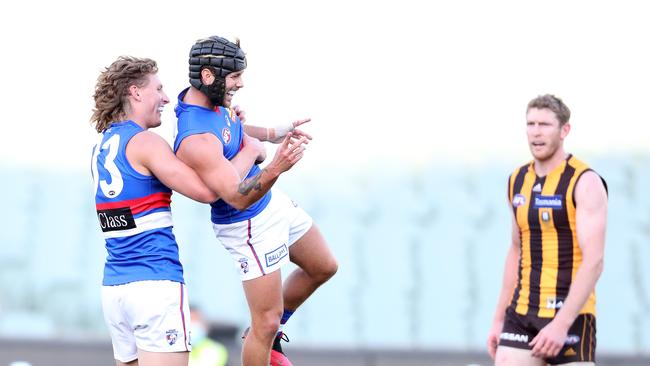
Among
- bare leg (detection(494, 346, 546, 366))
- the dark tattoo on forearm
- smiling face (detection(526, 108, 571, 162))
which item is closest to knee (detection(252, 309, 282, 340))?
the dark tattoo on forearm

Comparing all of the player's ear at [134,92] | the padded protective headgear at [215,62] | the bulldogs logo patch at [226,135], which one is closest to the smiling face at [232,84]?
the padded protective headgear at [215,62]

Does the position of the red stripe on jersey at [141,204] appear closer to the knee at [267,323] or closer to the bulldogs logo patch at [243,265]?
the bulldogs logo patch at [243,265]

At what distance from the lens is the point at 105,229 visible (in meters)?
5.22

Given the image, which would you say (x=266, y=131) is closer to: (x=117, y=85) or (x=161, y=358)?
(x=117, y=85)

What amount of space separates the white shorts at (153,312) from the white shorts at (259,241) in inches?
22.0

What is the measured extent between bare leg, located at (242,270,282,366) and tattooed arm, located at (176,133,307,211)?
584 millimetres

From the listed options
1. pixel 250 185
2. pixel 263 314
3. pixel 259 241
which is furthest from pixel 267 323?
pixel 250 185

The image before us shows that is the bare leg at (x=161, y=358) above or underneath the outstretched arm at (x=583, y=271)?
underneath

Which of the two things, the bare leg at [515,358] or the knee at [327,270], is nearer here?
the bare leg at [515,358]

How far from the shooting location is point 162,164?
5016 mm

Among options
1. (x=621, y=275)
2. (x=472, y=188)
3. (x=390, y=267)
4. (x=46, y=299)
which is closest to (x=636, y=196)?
(x=621, y=275)

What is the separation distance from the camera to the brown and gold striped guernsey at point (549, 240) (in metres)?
5.80

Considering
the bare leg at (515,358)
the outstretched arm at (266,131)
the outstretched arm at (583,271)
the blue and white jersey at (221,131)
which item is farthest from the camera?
the outstretched arm at (266,131)

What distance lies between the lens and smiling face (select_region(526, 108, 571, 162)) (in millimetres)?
5875
